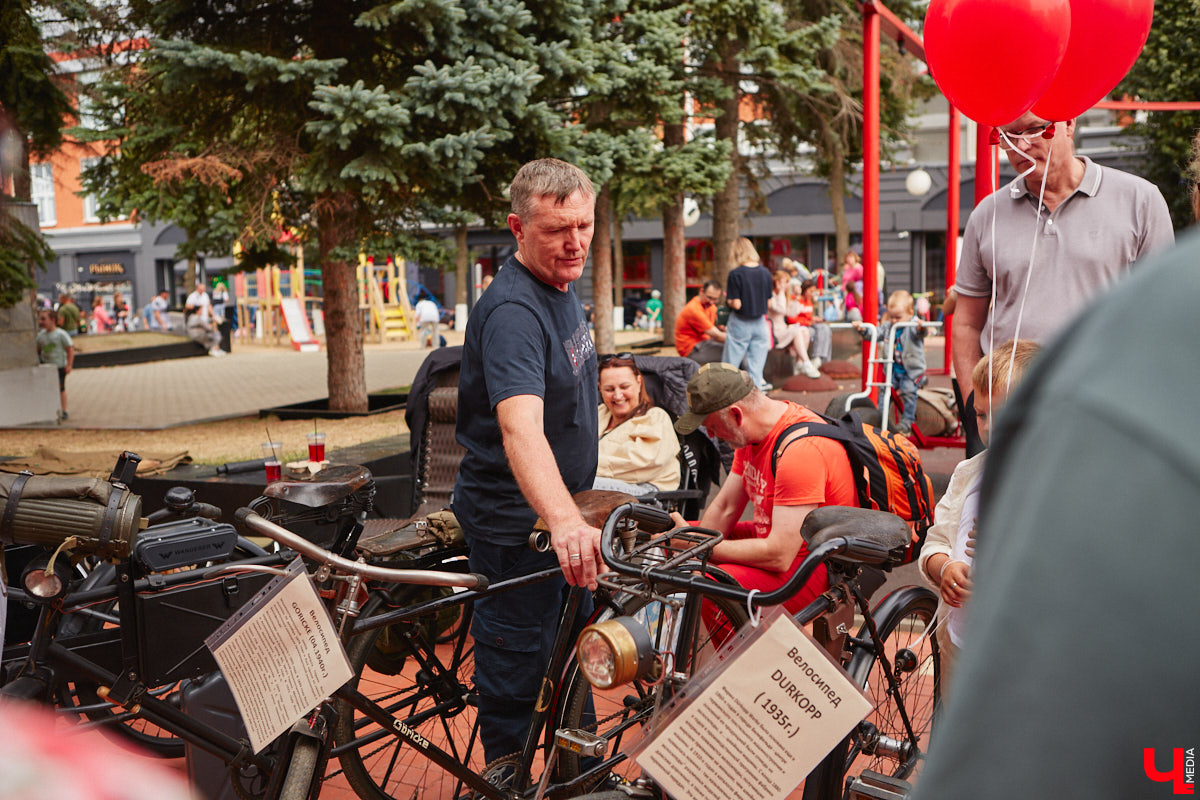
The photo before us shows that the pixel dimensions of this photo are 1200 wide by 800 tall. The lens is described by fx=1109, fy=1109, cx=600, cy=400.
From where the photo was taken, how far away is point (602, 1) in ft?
36.2

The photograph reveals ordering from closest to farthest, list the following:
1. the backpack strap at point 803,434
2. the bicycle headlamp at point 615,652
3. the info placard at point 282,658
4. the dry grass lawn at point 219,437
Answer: the bicycle headlamp at point 615,652 < the info placard at point 282,658 < the backpack strap at point 803,434 < the dry grass lawn at point 219,437

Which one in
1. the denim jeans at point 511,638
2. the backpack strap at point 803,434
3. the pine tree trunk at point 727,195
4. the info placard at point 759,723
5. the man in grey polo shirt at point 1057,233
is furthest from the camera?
the pine tree trunk at point 727,195

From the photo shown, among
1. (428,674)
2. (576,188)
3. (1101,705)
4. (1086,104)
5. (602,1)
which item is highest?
(602,1)

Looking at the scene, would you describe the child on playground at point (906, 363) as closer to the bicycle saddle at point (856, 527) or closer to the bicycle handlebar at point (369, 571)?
the bicycle saddle at point (856, 527)

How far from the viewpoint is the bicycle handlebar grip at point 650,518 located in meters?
2.51

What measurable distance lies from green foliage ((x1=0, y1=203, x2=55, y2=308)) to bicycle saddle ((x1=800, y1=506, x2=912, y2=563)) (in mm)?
9875

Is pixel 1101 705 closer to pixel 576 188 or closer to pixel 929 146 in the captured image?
pixel 576 188

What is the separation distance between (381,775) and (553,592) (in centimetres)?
89

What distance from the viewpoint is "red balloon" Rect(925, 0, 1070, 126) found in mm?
3828

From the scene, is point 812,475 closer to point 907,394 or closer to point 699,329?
point 907,394

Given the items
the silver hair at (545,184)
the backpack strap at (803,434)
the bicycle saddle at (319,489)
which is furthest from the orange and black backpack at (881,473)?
the bicycle saddle at (319,489)

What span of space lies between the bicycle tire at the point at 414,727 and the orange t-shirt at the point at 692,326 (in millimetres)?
9685

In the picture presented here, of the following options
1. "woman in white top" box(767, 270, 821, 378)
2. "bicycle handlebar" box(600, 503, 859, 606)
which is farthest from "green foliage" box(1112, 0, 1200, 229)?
"bicycle handlebar" box(600, 503, 859, 606)

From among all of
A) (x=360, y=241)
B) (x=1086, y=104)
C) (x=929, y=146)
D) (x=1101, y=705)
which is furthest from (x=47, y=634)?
(x=929, y=146)
